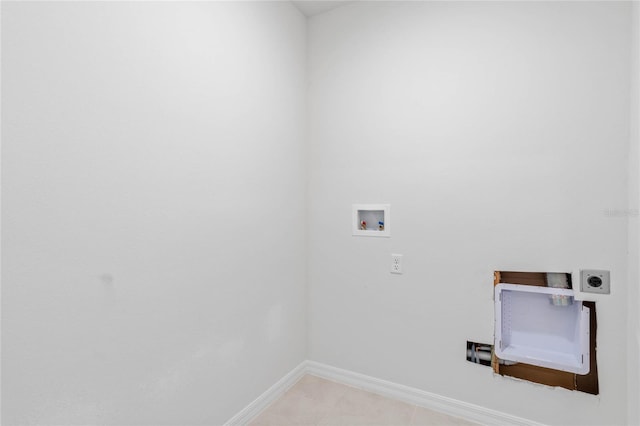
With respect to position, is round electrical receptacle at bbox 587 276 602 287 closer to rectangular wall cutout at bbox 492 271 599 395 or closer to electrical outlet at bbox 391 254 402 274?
rectangular wall cutout at bbox 492 271 599 395

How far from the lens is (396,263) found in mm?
2066

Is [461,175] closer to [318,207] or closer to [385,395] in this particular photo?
[318,207]

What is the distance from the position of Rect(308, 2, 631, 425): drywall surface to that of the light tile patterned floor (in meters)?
0.15

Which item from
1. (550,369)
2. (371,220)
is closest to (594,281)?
(550,369)

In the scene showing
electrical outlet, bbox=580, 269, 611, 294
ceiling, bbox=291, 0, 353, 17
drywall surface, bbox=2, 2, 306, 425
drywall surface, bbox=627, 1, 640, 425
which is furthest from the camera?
ceiling, bbox=291, 0, 353, 17

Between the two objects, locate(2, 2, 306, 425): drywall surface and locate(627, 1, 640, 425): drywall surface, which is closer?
locate(2, 2, 306, 425): drywall surface

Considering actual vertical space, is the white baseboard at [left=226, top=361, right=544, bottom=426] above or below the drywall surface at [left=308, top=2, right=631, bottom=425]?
below

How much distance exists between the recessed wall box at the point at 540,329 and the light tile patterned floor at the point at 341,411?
0.53 m

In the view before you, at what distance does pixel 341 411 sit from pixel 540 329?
47.6 inches

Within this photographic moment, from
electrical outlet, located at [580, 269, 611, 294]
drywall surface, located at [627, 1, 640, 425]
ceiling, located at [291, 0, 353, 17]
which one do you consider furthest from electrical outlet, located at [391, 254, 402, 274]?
ceiling, located at [291, 0, 353, 17]

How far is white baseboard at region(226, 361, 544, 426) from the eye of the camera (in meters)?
1.80

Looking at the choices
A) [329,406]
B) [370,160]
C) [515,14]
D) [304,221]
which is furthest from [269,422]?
[515,14]

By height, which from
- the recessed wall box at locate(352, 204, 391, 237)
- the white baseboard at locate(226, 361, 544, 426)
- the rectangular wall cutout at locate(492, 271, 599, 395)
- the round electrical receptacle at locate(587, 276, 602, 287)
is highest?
the recessed wall box at locate(352, 204, 391, 237)

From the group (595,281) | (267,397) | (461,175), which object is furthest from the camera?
(267,397)
